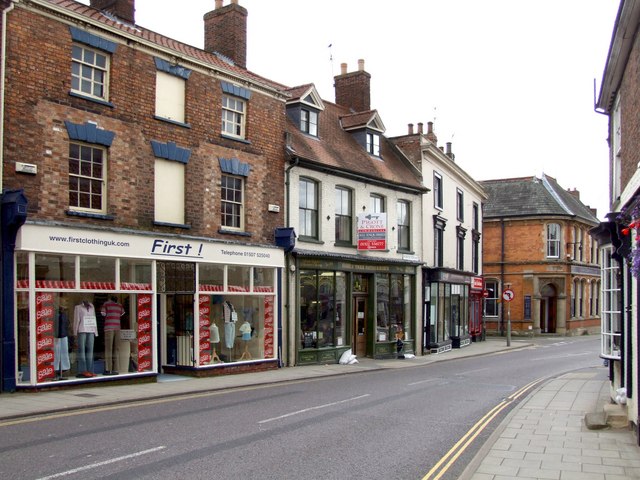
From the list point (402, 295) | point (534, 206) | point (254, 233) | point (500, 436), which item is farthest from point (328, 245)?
point (534, 206)

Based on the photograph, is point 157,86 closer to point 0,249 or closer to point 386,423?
point 0,249

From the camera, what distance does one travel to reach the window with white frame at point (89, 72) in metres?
15.8

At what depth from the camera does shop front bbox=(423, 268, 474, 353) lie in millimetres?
30531

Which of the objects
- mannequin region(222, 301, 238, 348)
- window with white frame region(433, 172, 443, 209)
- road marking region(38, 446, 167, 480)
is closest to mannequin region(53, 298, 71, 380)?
mannequin region(222, 301, 238, 348)

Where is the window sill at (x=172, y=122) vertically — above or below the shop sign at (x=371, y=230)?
above

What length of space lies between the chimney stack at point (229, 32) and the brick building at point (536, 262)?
31729 millimetres

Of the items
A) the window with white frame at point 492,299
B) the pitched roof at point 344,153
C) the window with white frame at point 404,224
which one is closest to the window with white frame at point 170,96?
the pitched roof at point 344,153

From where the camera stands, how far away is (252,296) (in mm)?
20562

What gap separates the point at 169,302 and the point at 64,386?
4547 mm

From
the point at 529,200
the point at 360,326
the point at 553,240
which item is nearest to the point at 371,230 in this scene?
the point at 360,326

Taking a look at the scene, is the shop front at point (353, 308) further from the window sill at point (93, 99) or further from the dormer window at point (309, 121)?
the window sill at point (93, 99)

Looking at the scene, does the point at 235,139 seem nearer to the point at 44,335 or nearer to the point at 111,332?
the point at 111,332

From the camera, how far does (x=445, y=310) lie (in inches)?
1308

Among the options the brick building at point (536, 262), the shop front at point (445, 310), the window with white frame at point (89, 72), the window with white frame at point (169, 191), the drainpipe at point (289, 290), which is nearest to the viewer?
the window with white frame at point (89, 72)
